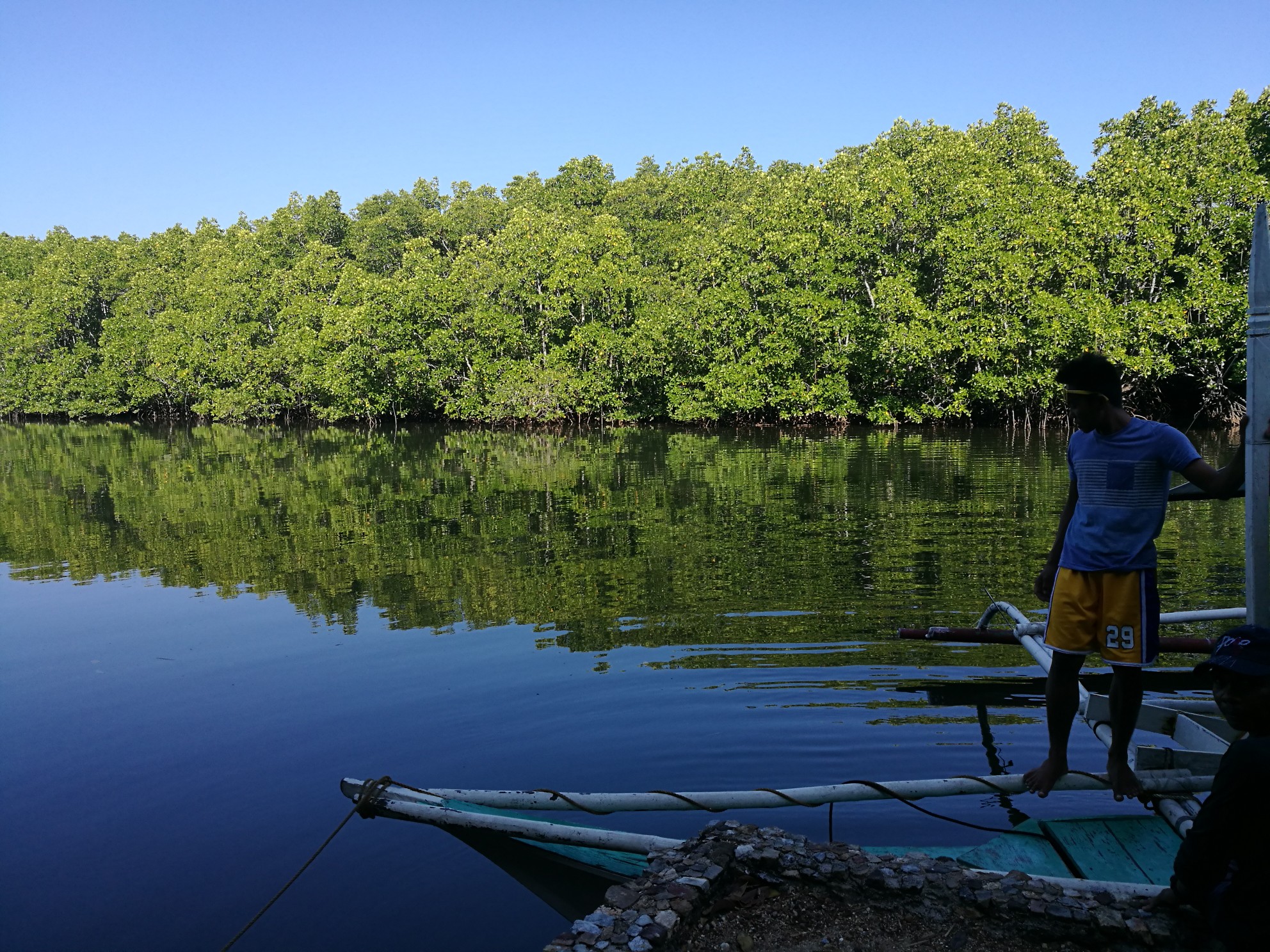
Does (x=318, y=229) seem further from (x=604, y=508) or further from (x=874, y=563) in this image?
(x=874, y=563)

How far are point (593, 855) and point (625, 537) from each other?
375 inches

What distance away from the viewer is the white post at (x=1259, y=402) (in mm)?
3482

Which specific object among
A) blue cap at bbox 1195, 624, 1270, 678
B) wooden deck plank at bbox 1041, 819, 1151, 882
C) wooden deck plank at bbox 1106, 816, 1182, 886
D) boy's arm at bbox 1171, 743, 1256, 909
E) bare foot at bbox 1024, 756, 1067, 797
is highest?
blue cap at bbox 1195, 624, 1270, 678

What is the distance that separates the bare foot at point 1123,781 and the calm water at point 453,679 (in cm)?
110

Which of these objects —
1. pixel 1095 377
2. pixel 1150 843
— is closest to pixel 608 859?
pixel 1150 843

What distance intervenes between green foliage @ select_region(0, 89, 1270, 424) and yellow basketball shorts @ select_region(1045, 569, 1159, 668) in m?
25.5

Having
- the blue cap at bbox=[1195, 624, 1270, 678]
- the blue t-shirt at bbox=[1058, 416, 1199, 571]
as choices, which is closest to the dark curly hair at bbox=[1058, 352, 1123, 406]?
the blue t-shirt at bbox=[1058, 416, 1199, 571]

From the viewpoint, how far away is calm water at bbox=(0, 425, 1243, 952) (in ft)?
15.8

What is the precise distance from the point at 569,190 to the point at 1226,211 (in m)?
44.6

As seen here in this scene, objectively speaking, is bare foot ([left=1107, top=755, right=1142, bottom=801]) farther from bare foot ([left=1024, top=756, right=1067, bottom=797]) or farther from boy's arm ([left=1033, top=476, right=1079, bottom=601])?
boy's arm ([left=1033, top=476, right=1079, bottom=601])

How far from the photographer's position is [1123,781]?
376 centimetres

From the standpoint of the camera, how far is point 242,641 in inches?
365

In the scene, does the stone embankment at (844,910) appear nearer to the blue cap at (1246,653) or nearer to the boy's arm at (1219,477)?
the blue cap at (1246,653)

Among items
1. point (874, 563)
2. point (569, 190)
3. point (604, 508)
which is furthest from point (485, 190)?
point (874, 563)
